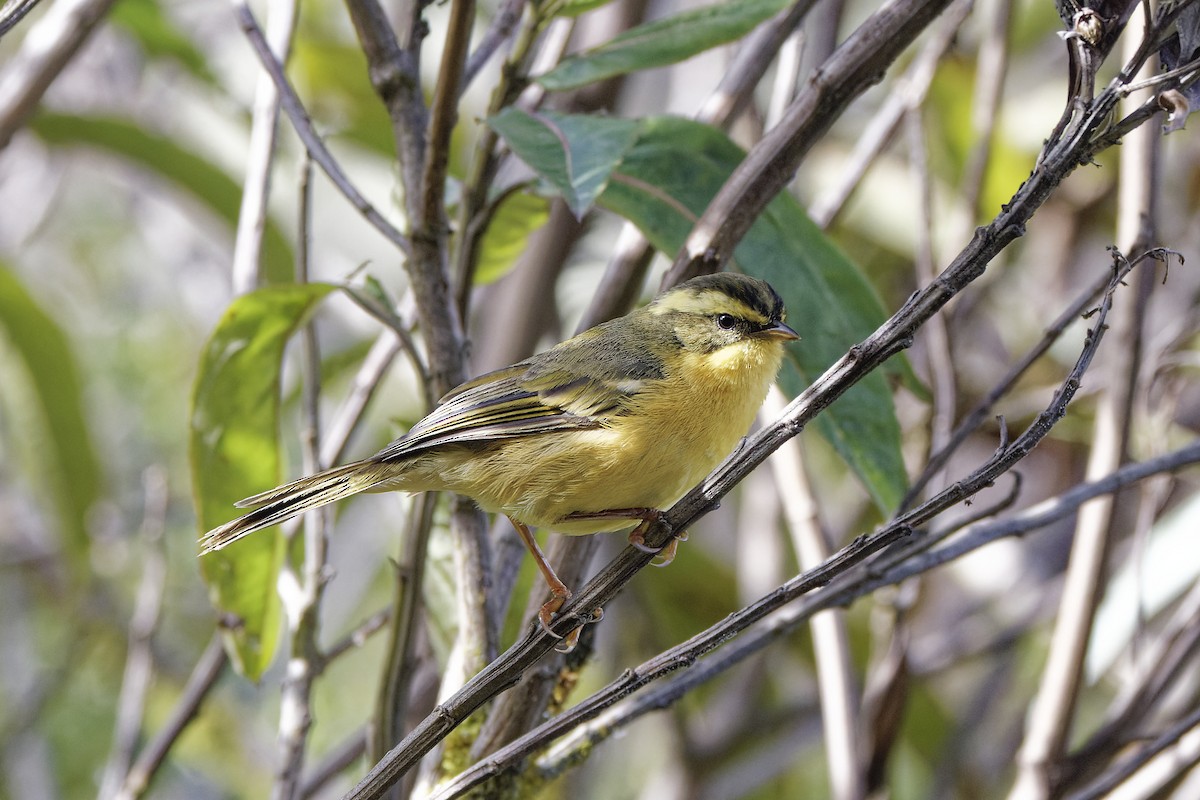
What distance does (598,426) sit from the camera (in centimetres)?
229

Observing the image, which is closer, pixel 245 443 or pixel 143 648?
Result: pixel 245 443

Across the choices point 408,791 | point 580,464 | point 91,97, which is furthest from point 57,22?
point 91,97

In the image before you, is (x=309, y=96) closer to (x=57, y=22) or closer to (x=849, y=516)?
(x=57, y=22)

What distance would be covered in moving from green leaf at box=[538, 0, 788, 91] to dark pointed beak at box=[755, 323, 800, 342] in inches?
22.5

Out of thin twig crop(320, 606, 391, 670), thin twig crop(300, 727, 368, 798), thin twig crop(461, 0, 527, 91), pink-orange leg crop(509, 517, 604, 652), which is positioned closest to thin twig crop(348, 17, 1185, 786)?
pink-orange leg crop(509, 517, 604, 652)

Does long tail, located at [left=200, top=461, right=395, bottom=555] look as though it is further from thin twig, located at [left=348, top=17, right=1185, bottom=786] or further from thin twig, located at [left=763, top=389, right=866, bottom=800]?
thin twig, located at [left=763, top=389, right=866, bottom=800]

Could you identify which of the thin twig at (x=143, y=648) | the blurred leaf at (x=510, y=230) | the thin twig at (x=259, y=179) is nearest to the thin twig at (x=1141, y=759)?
the blurred leaf at (x=510, y=230)

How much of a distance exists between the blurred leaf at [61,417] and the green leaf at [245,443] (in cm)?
172

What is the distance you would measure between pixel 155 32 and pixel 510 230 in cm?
216

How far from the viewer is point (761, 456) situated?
144cm

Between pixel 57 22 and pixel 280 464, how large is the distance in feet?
4.11

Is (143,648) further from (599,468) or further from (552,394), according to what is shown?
(599,468)

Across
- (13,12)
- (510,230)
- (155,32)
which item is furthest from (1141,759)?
(155,32)

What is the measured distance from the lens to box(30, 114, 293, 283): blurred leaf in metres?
3.95
